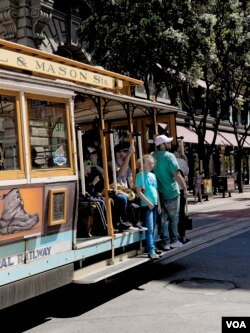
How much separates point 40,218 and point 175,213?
2927 mm

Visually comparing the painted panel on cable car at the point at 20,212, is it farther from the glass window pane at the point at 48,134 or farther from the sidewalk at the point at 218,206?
the sidewalk at the point at 218,206

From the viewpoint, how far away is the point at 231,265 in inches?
315

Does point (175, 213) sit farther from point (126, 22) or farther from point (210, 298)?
point (126, 22)

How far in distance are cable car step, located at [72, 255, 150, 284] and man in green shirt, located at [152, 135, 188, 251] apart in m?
0.77

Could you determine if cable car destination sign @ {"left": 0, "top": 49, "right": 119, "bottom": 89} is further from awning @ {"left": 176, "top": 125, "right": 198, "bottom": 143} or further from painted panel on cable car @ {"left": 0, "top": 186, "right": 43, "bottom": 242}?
awning @ {"left": 176, "top": 125, "right": 198, "bottom": 143}

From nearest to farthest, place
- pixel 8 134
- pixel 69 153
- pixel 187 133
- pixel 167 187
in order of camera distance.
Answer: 1. pixel 8 134
2. pixel 69 153
3. pixel 167 187
4. pixel 187 133

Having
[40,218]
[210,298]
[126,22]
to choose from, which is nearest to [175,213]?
[210,298]

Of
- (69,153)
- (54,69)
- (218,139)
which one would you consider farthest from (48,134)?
(218,139)

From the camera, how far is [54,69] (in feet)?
18.9

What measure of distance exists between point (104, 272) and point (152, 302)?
69 cm

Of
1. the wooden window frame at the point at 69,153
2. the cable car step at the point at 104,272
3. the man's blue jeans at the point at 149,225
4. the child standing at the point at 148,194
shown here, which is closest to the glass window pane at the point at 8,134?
the wooden window frame at the point at 69,153

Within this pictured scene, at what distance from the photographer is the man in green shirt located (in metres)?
7.48

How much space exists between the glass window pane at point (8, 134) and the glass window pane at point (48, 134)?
0.74 ft

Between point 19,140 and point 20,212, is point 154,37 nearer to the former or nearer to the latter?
point 19,140
